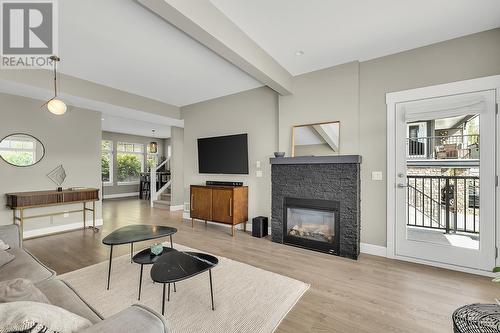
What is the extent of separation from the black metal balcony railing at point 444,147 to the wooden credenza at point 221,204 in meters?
2.70

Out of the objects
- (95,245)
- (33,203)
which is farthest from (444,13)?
(33,203)

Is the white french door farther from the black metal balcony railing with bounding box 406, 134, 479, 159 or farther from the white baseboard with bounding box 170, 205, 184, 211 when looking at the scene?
the white baseboard with bounding box 170, 205, 184, 211

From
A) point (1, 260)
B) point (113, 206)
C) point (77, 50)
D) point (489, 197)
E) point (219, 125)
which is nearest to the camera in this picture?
point (1, 260)

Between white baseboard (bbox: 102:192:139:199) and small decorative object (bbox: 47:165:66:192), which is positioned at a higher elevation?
small decorative object (bbox: 47:165:66:192)

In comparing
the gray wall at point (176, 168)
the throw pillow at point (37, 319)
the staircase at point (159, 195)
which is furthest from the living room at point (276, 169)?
the staircase at point (159, 195)

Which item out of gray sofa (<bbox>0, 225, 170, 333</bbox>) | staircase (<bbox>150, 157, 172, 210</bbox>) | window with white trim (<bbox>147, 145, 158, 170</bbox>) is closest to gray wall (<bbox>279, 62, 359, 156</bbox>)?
gray sofa (<bbox>0, 225, 170, 333</bbox>)

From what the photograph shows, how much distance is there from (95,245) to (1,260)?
2.07 metres

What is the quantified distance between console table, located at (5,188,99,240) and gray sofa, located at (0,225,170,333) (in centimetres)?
207

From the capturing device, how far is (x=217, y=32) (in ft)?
7.45

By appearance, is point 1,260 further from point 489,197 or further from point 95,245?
point 489,197

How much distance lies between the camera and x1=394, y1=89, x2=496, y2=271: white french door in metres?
2.61

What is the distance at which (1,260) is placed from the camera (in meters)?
1.71

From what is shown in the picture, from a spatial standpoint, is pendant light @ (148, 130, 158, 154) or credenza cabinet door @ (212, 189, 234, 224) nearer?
credenza cabinet door @ (212, 189, 234, 224)

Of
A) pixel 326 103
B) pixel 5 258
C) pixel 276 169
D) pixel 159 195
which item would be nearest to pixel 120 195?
pixel 159 195
